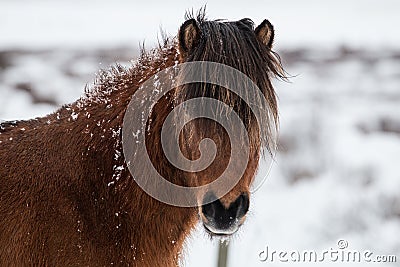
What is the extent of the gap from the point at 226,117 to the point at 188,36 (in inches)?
19.6

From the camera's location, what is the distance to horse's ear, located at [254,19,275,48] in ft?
10.4

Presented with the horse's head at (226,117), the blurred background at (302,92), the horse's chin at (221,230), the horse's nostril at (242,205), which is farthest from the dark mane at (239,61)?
the blurred background at (302,92)

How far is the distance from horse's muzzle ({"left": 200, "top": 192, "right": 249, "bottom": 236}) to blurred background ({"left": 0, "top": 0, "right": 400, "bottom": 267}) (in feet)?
2.23

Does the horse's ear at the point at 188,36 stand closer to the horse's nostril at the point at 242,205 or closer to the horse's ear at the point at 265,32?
the horse's ear at the point at 265,32

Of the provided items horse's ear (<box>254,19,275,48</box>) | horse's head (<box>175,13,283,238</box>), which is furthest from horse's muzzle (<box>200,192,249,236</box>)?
horse's ear (<box>254,19,275,48</box>)

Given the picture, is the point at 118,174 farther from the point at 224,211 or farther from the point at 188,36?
the point at 188,36

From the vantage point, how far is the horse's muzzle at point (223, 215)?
2771mm

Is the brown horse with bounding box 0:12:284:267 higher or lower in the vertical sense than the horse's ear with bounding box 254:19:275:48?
lower

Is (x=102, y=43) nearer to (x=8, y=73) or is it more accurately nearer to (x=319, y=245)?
(x=8, y=73)

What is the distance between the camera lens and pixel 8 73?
1331cm

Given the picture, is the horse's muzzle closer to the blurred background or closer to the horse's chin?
the horse's chin

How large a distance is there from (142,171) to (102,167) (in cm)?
23

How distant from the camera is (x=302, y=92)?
13656mm

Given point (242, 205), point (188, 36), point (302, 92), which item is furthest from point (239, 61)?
point (302, 92)
